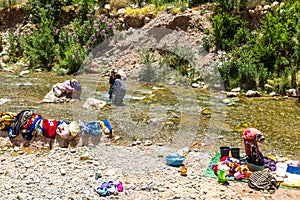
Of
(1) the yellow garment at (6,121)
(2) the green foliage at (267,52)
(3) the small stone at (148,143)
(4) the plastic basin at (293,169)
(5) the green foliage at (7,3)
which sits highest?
(5) the green foliage at (7,3)

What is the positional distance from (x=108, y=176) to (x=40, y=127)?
201 cm

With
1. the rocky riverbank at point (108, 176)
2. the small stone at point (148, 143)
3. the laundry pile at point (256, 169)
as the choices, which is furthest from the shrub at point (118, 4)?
the laundry pile at point (256, 169)

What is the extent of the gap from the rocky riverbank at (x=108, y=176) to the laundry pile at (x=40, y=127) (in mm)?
A: 309

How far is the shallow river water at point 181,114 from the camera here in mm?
8266

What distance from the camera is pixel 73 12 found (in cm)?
1919

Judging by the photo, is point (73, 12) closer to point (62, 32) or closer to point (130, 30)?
point (62, 32)

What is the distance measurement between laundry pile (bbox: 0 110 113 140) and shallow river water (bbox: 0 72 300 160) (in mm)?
841

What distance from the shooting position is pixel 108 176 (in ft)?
20.1

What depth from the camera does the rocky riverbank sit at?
220 inches

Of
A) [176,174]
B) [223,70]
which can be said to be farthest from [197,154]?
[223,70]

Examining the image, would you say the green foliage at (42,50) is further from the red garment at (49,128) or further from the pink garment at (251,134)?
the pink garment at (251,134)

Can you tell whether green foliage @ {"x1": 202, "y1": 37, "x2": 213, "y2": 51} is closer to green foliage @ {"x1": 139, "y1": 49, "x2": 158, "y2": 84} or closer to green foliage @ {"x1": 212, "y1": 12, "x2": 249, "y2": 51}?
green foliage @ {"x1": 212, "y1": 12, "x2": 249, "y2": 51}

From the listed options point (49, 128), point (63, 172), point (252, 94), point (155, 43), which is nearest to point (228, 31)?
point (155, 43)

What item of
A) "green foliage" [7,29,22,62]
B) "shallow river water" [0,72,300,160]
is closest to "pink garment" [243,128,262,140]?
"shallow river water" [0,72,300,160]
